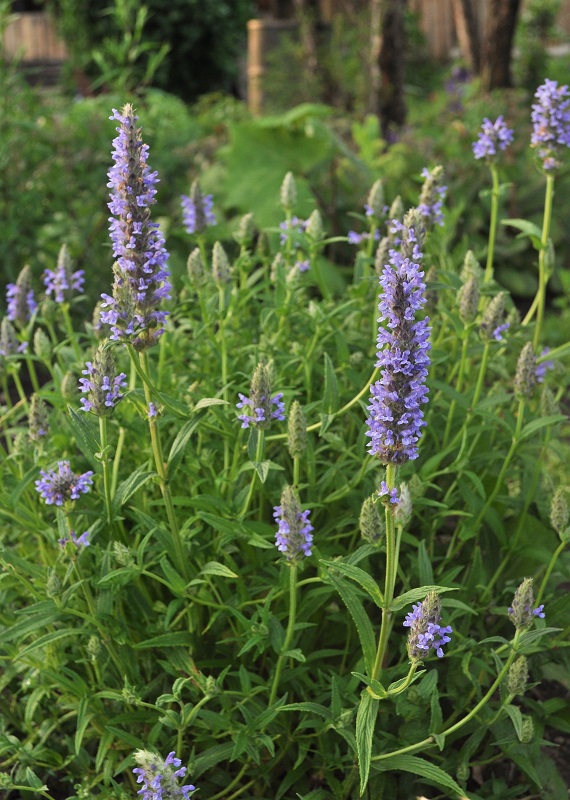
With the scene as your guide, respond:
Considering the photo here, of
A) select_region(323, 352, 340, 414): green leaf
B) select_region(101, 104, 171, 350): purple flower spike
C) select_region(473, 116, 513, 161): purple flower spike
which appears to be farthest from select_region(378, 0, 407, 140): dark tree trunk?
select_region(101, 104, 171, 350): purple flower spike

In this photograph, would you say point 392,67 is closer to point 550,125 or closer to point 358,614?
point 550,125

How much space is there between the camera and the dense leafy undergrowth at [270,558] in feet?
7.35

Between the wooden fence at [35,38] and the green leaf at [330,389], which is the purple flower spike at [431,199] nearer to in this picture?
the green leaf at [330,389]

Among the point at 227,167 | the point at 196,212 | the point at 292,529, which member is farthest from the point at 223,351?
the point at 227,167

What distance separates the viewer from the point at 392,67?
26.3 feet

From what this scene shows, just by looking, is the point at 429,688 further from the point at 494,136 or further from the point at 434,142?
the point at 434,142

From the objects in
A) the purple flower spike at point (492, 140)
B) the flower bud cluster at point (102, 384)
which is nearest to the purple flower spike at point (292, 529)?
the flower bud cluster at point (102, 384)

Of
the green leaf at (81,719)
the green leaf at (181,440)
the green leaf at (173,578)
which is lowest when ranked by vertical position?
the green leaf at (81,719)

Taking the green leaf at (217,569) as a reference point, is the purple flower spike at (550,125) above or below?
above

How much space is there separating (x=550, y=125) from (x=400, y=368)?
4.67ft

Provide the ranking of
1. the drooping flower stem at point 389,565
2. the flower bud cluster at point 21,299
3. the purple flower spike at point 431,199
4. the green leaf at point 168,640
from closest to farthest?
the drooping flower stem at point 389,565, the green leaf at point 168,640, the purple flower spike at point 431,199, the flower bud cluster at point 21,299

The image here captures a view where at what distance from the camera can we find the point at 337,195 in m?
6.29

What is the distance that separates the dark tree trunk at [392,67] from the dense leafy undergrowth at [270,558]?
5.30 meters

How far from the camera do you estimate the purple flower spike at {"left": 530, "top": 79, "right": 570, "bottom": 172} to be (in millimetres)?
2842
